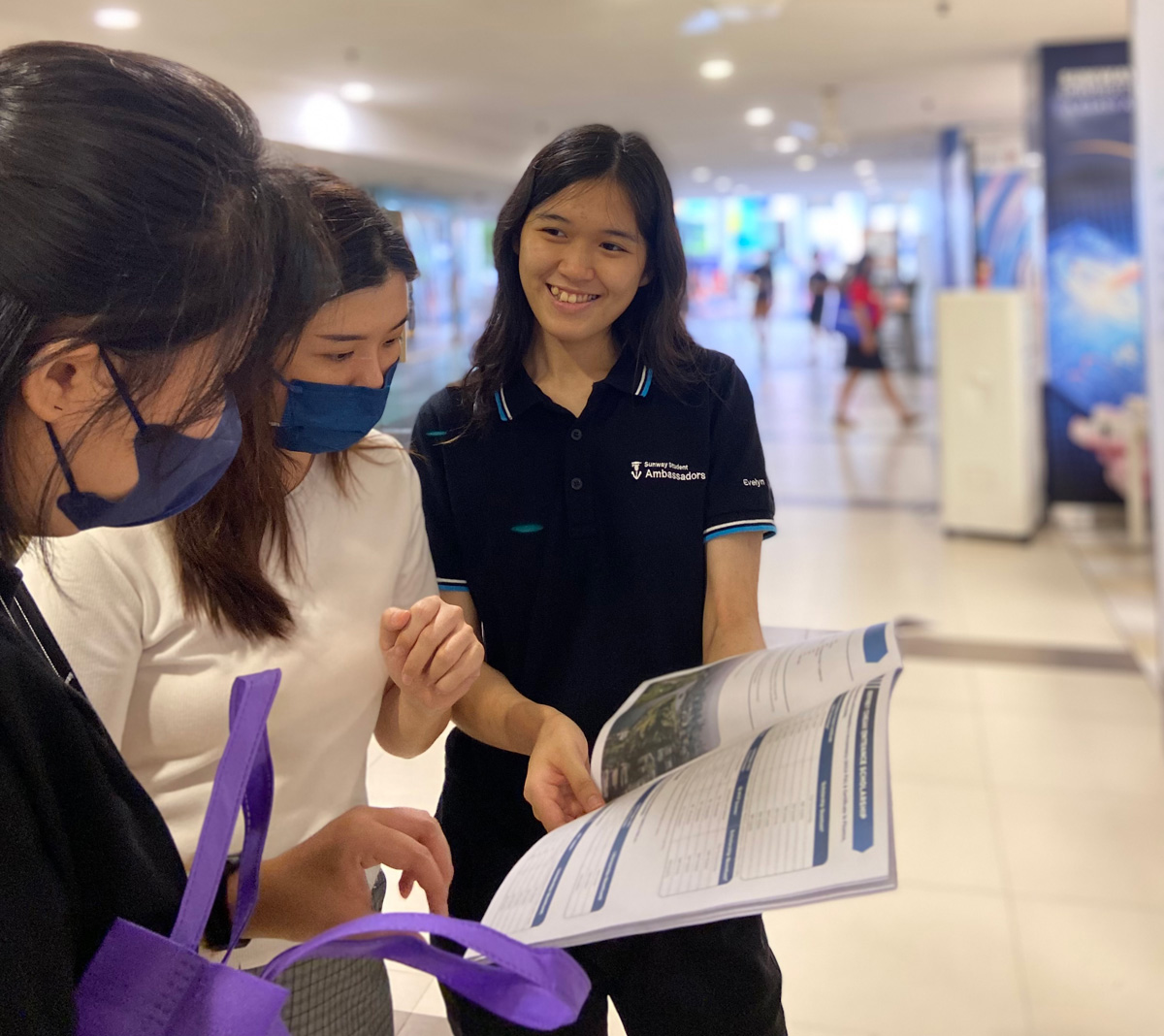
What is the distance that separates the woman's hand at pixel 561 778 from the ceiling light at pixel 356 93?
66 cm

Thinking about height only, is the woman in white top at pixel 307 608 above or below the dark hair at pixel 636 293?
below

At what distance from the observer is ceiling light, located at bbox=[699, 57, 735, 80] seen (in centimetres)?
472

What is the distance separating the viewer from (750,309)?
1.44 meters

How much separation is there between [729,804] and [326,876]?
298 millimetres

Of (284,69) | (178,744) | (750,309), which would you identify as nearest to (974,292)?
(750,309)

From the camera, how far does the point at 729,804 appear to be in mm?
710

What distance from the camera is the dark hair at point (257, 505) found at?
2.67 ft

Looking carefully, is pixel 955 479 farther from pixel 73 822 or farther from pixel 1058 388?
pixel 73 822

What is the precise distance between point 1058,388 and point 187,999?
681 centimetres

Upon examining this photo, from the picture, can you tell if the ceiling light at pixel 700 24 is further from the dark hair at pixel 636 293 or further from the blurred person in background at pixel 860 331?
the dark hair at pixel 636 293

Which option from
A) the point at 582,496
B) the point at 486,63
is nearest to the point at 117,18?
the point at 582,496

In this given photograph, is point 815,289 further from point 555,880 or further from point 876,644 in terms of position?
point 555,880

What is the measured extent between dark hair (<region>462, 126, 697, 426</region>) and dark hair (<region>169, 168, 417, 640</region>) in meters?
0.09

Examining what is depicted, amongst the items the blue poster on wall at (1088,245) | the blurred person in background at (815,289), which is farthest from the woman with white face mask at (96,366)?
the blue poster on wall at (1088,245)
